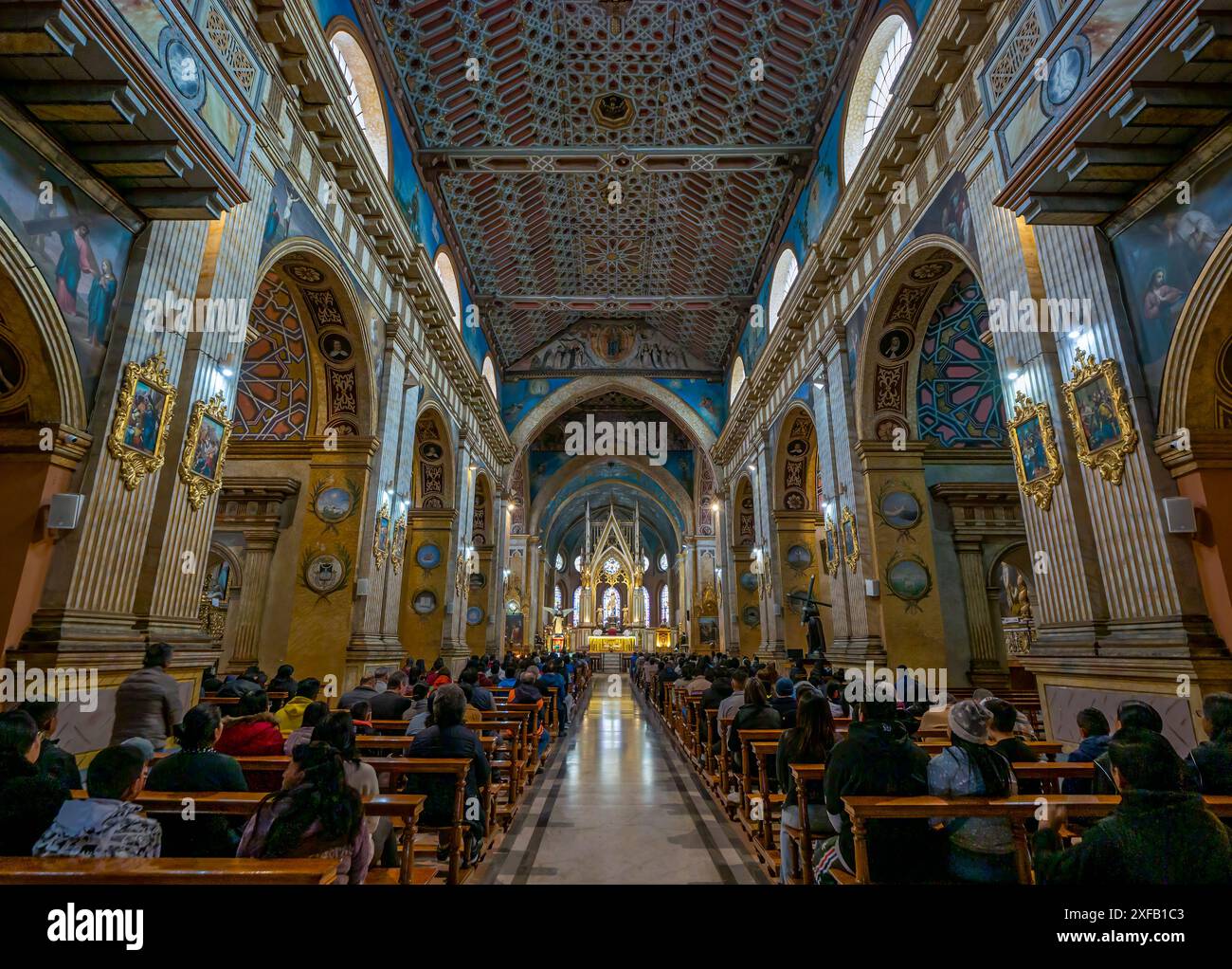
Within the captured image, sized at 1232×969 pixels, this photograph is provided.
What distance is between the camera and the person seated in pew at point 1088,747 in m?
3.13

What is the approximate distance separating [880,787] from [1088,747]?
157cm

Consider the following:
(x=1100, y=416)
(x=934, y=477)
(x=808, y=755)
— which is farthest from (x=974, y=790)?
(x=934, y=477)

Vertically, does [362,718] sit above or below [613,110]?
below

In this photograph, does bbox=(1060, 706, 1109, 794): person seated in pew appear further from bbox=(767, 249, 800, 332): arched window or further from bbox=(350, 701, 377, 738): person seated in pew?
bbox=(767, 249, 800, 332): arched window

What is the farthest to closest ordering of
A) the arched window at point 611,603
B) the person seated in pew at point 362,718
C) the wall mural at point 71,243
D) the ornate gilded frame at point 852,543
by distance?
the arched window at point 611,603
the ornate gilded frame at point 852,543
the person seated in pew at point 362,718
the wall mural at point 71,243

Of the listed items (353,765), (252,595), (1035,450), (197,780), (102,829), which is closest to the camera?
(102,829)

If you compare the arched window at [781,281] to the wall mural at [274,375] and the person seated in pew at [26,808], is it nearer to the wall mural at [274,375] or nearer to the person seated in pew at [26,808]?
the wall mural at [274,375]

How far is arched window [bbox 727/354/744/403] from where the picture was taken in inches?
688

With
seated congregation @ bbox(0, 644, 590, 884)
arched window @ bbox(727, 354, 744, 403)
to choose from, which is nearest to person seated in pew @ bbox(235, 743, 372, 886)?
seated congregation @ bbox(0, 644, 590, 884)

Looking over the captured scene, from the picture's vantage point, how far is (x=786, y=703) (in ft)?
17.6

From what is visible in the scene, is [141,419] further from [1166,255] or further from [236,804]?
Result: [1166,255]

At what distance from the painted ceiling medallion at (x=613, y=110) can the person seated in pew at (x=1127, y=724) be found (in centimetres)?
1134

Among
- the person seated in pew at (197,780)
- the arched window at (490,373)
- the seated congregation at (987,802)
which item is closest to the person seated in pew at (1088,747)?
the seated congregation at (987,802)

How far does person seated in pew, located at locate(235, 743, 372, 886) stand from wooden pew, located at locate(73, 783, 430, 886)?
143mm
